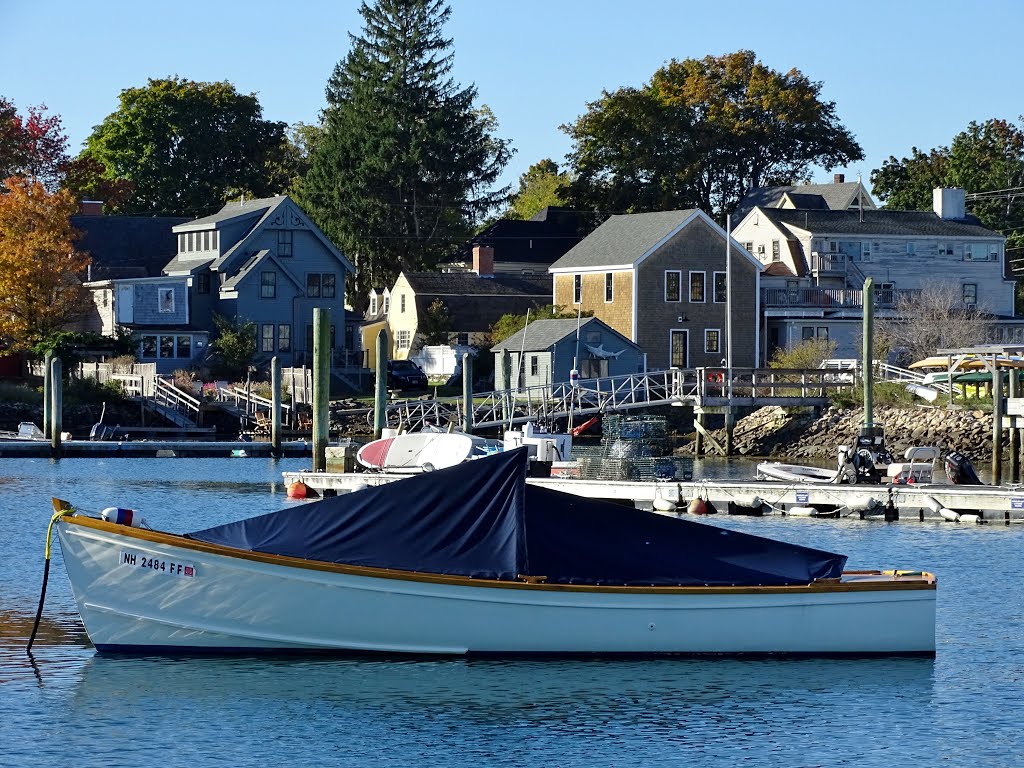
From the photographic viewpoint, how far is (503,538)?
1889 cm

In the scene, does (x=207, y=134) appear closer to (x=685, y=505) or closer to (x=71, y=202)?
(x=71, y=202)

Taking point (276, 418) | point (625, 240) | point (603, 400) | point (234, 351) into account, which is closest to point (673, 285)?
point (625, 240)

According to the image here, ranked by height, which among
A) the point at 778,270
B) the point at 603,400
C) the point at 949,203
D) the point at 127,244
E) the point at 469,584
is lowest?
the point at 469,584

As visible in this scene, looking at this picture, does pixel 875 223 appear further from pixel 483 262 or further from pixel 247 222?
pixel 247 222

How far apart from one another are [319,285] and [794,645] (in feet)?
203

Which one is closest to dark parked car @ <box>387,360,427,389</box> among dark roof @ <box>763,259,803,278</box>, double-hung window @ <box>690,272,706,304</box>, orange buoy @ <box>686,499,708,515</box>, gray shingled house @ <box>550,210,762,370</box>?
gray shingled house @ <box>550,210,762,370</box>

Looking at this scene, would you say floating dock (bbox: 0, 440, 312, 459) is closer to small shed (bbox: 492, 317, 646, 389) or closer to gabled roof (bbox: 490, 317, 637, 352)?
small shed (bbox: 492, 317, 646, 389)

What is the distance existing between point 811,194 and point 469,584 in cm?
8197

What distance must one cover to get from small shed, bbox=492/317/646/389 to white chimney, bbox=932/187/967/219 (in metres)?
27.6

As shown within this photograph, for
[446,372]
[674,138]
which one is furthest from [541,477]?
[674,138]

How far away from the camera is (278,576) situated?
737 inches

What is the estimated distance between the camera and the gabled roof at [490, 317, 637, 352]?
67.9m

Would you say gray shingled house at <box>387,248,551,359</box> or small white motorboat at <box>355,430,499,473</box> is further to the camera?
gray shingled house at <box>387,248,551,359</box>

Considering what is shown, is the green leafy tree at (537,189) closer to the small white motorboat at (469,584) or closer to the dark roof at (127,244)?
the dark roof at (127,244)
